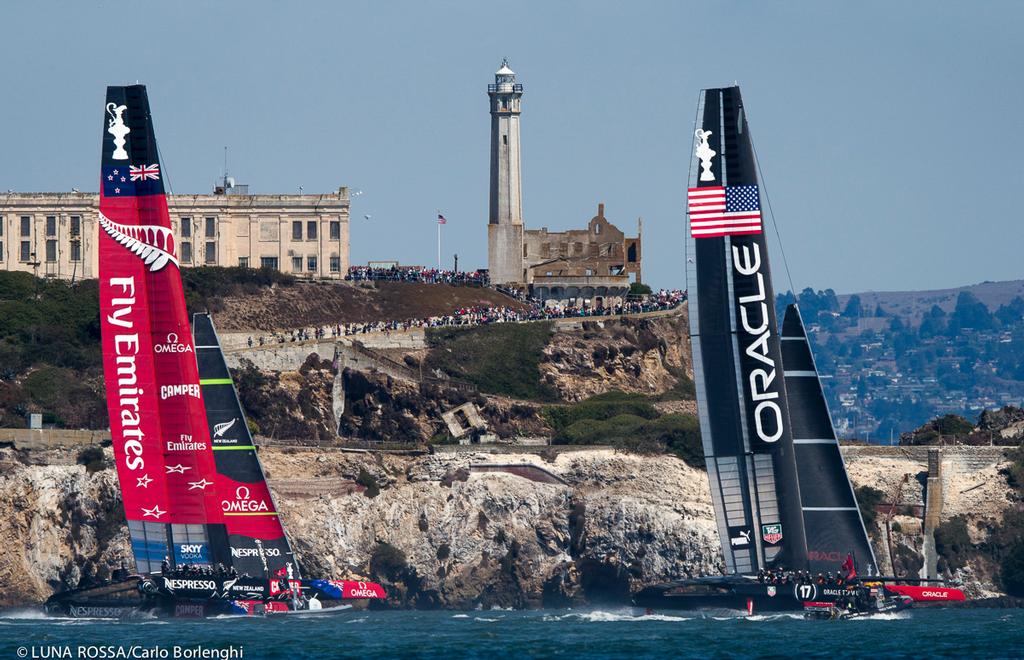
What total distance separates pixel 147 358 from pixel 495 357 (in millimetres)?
38993

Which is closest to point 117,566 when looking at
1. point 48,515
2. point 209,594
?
point 48,515

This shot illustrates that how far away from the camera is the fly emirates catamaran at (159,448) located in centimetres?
6919

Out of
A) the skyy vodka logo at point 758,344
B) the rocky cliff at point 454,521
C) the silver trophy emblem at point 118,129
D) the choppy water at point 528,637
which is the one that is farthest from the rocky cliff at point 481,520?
the skyy vodka logo at point 758,344

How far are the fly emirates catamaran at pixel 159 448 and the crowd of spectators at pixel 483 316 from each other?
98.0 feet

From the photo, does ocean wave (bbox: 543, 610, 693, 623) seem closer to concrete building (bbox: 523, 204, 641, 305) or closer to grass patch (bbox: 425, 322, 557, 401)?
grass patch (bbox: 425, 322, 557, 401)

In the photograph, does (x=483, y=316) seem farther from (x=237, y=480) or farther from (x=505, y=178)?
(x=237, y=480)

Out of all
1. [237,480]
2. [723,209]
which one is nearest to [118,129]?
[237,480]

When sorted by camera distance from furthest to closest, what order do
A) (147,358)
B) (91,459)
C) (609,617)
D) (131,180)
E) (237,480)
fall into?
(91,459), (609,617), (237,480), (147,358), (131,180)

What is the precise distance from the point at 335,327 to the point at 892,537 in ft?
93.6

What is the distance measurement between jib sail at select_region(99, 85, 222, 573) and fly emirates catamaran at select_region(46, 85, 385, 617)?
3 cm

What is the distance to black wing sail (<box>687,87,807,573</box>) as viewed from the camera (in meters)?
68.9

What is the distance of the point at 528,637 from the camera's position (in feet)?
226

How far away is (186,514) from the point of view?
7081cm

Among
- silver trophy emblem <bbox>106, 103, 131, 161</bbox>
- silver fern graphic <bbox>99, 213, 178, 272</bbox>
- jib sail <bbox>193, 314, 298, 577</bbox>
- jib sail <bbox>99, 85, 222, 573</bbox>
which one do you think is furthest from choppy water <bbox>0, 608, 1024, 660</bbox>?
silver trophy emblem <bbox>106, 103, 131, 161</bbox>
